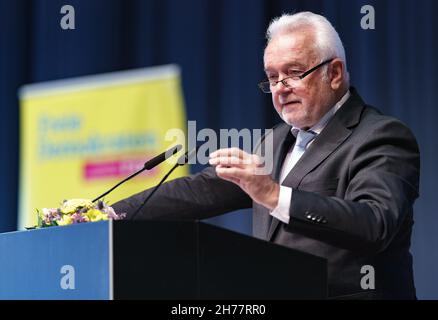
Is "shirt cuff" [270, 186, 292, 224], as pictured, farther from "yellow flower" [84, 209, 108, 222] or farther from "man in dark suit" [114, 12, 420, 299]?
"yellow flower" [84, 209, 108, 222]

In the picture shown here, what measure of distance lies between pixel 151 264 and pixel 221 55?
100 inches

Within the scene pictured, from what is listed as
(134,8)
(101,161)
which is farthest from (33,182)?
(134,8)

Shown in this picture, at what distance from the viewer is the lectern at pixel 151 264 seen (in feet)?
5.81

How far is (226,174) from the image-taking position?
6.55 ft

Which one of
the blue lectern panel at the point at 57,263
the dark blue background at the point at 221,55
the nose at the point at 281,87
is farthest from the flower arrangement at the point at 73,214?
the dark blue background at the point at 221,55

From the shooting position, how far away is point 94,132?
418 cm

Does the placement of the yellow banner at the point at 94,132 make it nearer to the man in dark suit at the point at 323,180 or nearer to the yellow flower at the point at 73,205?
the man in dark suit at the point at 323,180

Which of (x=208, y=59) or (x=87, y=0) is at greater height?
(x=87, y=0)

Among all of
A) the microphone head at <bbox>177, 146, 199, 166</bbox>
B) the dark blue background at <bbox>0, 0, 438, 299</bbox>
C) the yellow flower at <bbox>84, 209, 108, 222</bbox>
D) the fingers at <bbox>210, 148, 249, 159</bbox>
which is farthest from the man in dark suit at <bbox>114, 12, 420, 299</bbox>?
the dark blue background at <bbox>0, 0, 438, 299</bbox>

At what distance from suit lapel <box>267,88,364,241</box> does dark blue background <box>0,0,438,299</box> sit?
1258 millimetres

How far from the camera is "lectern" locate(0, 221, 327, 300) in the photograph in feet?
5.81

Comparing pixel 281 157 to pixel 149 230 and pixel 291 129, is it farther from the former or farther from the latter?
pixel 149 230

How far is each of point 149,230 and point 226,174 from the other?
0.93 feet

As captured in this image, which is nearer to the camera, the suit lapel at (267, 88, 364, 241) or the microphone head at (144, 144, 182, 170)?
the microphone head at (144, 144, 182, 170)
